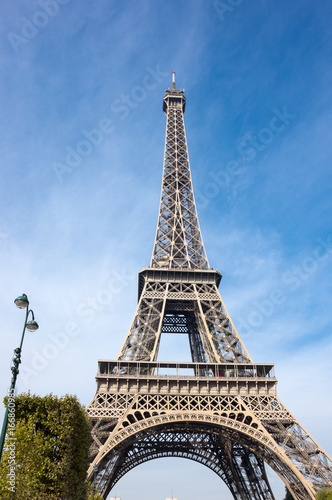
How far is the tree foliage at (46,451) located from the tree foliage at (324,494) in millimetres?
14620

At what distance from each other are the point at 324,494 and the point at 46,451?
17614 mm

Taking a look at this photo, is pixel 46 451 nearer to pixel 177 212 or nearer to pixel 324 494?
pixel 324 494

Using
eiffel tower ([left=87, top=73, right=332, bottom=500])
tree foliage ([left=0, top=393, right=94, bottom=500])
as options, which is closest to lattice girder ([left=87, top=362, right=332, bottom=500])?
eiffel tower ([left=87, top=73, right=332, bottom=500])

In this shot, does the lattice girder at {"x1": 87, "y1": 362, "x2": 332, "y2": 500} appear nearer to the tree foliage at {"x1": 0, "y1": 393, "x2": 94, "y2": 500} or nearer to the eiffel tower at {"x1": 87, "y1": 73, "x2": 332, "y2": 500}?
the eiffel tower at {"x1": 87, "y1": 73, "x2": 332, "y2": 500}

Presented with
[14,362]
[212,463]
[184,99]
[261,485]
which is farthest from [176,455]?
[184,99]

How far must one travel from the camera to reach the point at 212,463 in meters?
40.6

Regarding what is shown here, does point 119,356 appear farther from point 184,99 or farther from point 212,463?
point 184,99

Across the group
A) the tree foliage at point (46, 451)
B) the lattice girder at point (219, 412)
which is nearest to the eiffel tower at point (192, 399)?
the lattice girder at point (219, 412)

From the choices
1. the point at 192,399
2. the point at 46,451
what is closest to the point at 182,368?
the point at 192,399

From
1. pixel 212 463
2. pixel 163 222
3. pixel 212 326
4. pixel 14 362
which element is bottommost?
pixel 14 362

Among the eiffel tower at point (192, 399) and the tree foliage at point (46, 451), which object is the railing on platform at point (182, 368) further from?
the tree foliage at point (46, 451)

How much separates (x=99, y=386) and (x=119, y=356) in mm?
2813

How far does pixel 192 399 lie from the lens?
30125 mm

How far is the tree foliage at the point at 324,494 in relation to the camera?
22.6 meters
